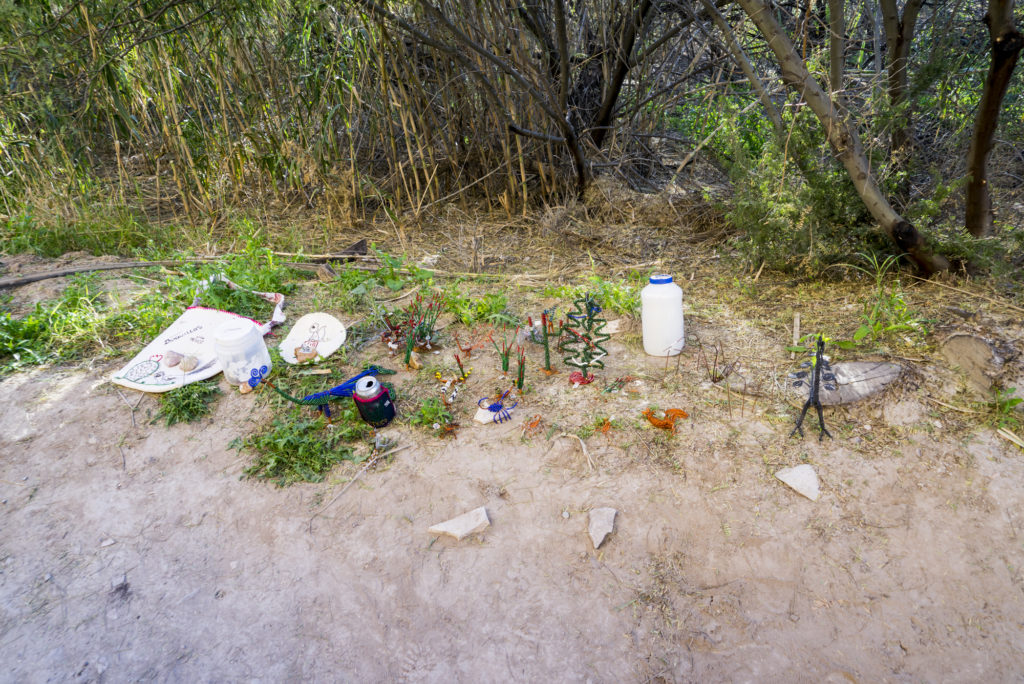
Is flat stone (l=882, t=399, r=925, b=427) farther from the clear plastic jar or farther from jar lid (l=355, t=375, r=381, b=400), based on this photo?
the clear plastic jar

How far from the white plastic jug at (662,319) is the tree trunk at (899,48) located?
49.5 inches

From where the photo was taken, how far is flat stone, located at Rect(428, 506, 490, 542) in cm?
160

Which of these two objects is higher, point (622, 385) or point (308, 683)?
point (622, 385)

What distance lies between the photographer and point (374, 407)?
1896 mm

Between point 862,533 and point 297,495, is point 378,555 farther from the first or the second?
point 862,533

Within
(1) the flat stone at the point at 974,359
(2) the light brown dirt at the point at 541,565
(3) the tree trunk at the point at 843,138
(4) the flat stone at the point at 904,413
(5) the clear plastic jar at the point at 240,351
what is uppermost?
(3) the tree trunk at the point at 843,138

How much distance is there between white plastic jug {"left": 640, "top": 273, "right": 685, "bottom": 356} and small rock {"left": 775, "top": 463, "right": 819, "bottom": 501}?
0.68 meters

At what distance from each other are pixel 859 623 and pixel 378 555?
1265 millimetres

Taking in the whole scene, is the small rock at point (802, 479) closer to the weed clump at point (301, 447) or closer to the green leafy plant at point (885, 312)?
the green leafy plant at point (885, 312)

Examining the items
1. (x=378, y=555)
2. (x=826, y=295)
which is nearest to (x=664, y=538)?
(x=378, y=555)

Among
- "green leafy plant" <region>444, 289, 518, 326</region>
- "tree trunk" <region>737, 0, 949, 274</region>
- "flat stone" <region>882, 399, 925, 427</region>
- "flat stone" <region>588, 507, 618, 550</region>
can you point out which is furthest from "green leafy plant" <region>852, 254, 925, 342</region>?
"green leafy plant" <region>444, 289, 518, 326</region>

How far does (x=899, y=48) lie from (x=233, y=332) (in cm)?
319

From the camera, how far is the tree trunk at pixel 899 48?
2453 millimetres

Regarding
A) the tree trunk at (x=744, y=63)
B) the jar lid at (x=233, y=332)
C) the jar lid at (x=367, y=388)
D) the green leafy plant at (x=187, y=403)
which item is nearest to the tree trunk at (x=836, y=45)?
the tree trunk at (x=744, y=63)
